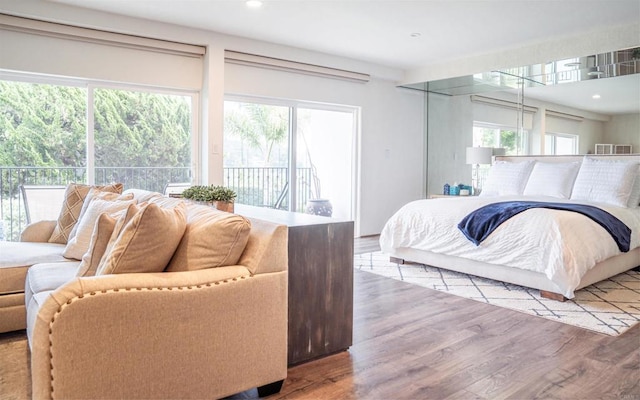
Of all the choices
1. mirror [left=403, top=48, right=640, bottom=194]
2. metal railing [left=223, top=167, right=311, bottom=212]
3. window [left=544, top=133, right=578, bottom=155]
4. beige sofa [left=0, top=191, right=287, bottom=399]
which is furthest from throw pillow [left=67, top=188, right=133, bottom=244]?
window [left=544, top=133, right=578, bottom=155]

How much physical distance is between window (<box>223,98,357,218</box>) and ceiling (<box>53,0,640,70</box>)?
0.91m

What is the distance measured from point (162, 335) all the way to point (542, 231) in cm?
303

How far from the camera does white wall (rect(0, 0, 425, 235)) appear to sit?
444 centimetres

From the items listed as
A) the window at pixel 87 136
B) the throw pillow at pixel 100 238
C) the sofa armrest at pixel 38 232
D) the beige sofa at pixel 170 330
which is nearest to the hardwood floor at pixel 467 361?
the beige sofa at pixel 170 330

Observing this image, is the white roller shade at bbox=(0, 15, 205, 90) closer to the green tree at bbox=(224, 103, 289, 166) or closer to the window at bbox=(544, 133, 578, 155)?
the green tree at bbox=(224, 103, 289, 166)

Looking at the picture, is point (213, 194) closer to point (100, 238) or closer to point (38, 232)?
point (100, 238)

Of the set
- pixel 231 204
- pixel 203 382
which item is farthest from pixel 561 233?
pixel 203 382

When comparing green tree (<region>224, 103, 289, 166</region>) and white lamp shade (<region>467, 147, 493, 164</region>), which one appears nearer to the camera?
green tree (<region>224, 103, 289, 166</region>)

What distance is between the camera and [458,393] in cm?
208

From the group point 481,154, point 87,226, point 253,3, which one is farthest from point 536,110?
point 87,226

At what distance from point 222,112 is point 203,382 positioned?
3.71 meters

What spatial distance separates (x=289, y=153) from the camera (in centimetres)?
600

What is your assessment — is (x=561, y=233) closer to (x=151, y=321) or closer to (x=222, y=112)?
(x=151, y=321)

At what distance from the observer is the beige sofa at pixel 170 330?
1.50 m
